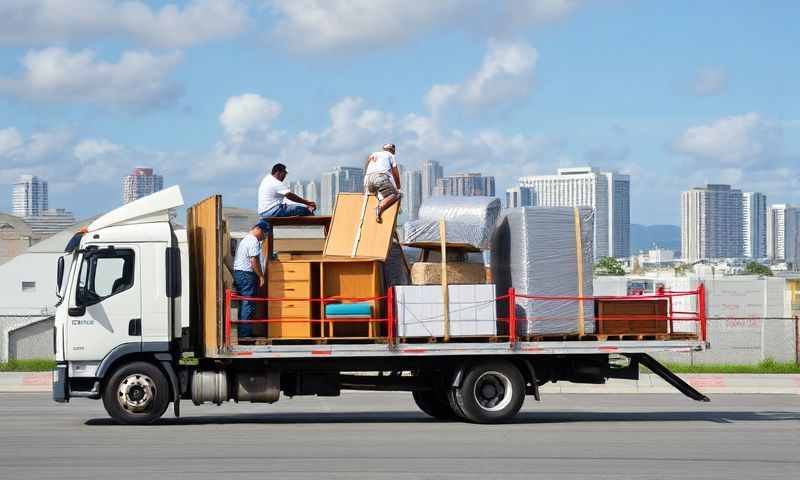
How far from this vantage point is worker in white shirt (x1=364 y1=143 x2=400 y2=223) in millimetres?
15844

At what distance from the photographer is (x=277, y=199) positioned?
16.4 meters

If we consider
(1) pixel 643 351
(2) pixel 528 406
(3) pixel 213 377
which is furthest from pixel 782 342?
(3) pixel 213 377

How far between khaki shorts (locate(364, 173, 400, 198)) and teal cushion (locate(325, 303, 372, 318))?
150 cm

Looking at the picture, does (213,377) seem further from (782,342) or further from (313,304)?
(782,342)

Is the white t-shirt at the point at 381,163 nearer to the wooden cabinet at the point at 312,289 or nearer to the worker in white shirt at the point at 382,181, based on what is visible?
the worker in white shirt at the point at 382,181

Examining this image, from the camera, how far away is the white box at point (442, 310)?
15672 mm

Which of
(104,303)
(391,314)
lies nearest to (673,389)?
(391,314)

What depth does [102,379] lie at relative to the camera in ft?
51.4

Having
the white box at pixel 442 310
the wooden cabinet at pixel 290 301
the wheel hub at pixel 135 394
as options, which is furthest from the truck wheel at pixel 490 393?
the wheel hub at pixel 135 394

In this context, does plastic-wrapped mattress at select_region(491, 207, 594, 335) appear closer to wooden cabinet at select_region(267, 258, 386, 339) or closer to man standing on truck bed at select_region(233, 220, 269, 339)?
wooden cabinet at select_region(267, 258, 386, 339)

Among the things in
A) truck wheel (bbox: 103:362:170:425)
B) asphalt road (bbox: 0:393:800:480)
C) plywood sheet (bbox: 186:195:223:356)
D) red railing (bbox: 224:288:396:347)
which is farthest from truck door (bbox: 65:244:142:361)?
red railing (bbox: 224:288:396:347)

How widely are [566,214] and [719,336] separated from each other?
2900 cm

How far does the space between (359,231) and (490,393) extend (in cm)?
286

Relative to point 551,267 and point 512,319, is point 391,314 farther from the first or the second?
point 551,267
